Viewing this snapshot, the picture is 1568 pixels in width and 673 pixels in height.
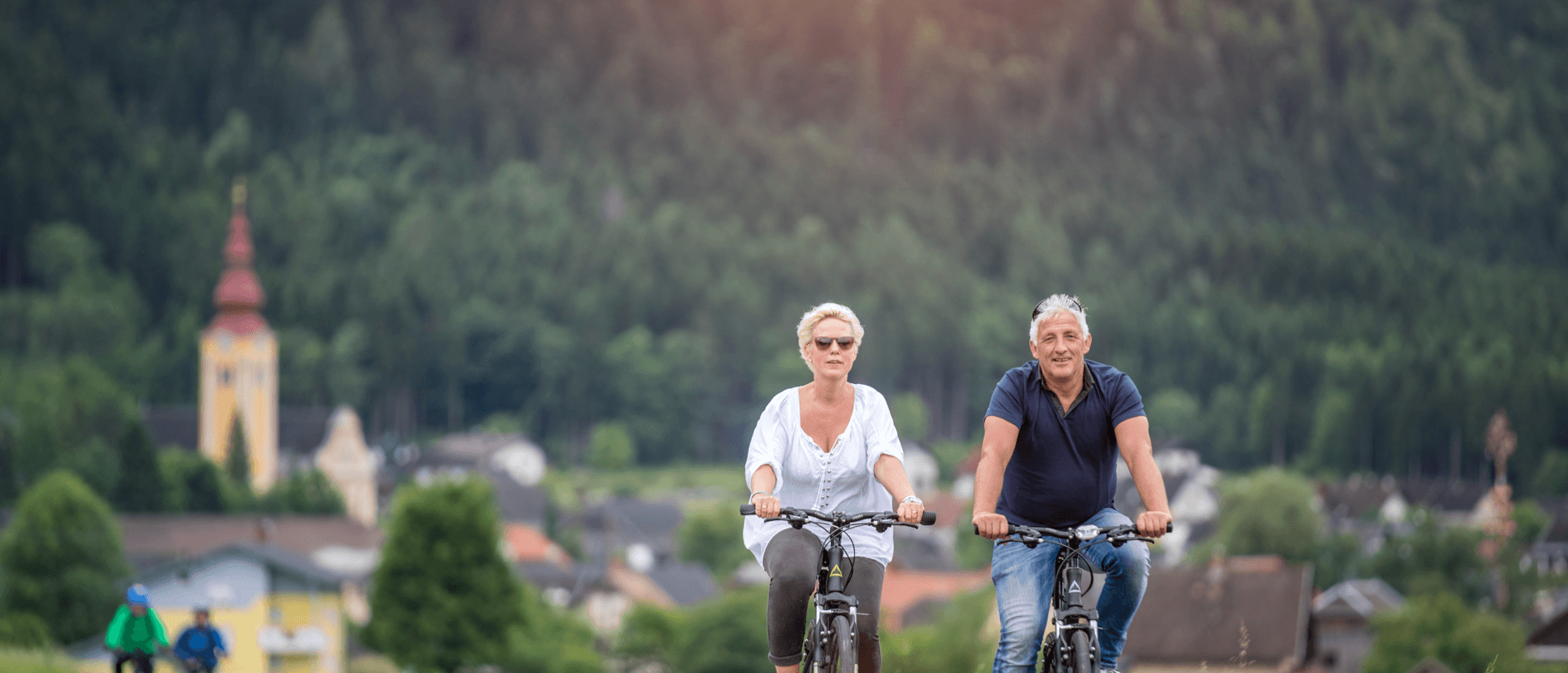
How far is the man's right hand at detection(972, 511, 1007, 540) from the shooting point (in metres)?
7.10

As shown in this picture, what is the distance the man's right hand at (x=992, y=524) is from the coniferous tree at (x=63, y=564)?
5927cm

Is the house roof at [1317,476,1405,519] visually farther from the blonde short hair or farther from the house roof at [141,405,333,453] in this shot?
the blonde short hair

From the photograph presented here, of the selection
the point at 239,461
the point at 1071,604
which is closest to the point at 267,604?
the point at 1071,604

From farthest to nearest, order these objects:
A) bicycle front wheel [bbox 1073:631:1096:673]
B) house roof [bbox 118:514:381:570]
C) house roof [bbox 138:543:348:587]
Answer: house roof [bbox 118:514:381:570]
house roof [bbox 138:543:348:587]
bicycle front wheel [bbox 1073:631:1096:673]

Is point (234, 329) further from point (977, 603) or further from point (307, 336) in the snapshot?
point (977, 603)

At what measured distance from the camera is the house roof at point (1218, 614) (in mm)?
57406

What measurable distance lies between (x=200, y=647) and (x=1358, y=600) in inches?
2542

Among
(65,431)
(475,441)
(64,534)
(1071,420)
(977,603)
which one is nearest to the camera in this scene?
(1071,420)

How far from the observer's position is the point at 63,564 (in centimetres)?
6538

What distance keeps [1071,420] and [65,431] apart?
12364cm

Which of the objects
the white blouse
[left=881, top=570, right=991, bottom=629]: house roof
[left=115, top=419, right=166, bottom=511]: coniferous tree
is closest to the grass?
the white blouse

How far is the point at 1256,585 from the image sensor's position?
208ft

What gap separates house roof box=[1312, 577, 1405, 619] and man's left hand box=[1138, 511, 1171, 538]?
209 feet

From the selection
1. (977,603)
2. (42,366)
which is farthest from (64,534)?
(42,366)
